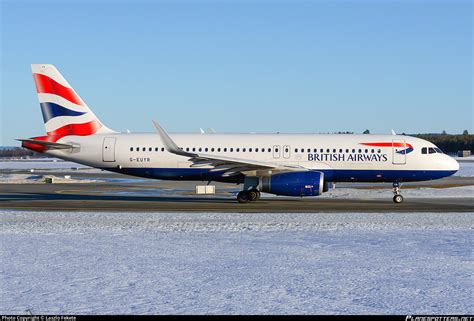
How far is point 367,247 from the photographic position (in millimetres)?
13867

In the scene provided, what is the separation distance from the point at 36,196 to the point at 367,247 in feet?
73.3

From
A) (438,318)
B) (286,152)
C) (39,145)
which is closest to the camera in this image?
(438,318)

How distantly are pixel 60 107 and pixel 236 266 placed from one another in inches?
860

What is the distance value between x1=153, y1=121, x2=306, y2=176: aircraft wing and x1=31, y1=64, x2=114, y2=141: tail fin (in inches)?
222

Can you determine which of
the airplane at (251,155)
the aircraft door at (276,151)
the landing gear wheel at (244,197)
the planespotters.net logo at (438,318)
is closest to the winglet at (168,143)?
the airplane at (251,155)

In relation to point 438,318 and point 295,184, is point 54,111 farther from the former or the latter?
point 438,318

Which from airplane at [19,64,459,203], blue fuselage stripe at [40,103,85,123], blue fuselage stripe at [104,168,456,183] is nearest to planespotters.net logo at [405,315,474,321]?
airplane at [19,64,459,203]

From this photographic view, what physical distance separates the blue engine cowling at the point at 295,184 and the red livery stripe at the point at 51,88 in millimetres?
11899

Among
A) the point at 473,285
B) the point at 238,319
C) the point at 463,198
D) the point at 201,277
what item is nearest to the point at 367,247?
the point at 473,285

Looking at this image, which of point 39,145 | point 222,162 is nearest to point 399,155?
point 222,162

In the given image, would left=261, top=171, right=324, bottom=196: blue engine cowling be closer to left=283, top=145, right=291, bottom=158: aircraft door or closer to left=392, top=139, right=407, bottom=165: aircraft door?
left=283, top=145, right=291, bottom=158: aircraft door

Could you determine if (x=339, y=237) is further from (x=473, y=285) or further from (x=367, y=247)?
(x=473, y=285)

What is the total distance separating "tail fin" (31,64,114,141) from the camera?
3039cm

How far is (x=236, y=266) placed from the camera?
450 inches
